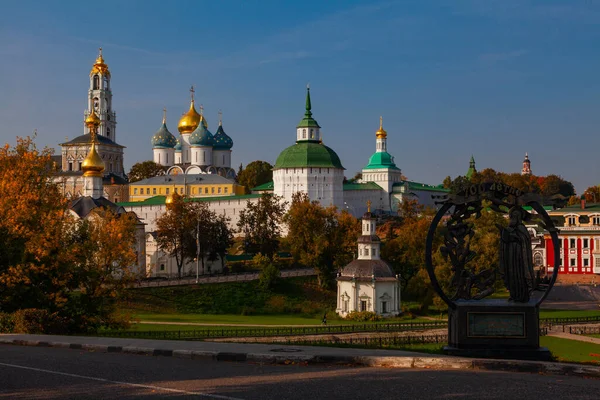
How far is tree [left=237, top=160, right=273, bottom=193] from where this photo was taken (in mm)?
120562

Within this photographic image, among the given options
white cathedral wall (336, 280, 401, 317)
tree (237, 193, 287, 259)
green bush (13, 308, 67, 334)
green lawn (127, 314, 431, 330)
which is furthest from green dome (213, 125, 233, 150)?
green bush (13, 308, 67, 334)

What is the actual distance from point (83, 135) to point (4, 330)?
99780mm

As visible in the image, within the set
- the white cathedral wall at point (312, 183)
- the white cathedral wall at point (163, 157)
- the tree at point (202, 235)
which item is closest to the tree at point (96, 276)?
the tree at point (202, 235)

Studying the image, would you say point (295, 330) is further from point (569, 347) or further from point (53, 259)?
point (53, 259)

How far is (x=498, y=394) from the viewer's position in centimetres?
1107

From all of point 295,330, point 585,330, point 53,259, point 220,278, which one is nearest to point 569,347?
point 585,330

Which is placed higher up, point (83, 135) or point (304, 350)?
point (83, 135)

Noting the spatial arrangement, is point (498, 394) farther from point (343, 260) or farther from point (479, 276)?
point (343, 260)

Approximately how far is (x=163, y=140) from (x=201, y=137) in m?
11.5

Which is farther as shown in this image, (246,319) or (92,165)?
(92,165)

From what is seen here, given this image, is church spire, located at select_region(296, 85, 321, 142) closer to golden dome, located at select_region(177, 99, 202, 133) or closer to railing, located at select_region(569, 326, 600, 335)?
golden dome, located at select_region(177, 99, 202, 133)

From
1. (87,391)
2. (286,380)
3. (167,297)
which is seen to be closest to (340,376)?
(286,380)

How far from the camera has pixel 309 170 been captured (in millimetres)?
89312

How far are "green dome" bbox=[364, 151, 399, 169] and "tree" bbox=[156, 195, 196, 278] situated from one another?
5358cm
